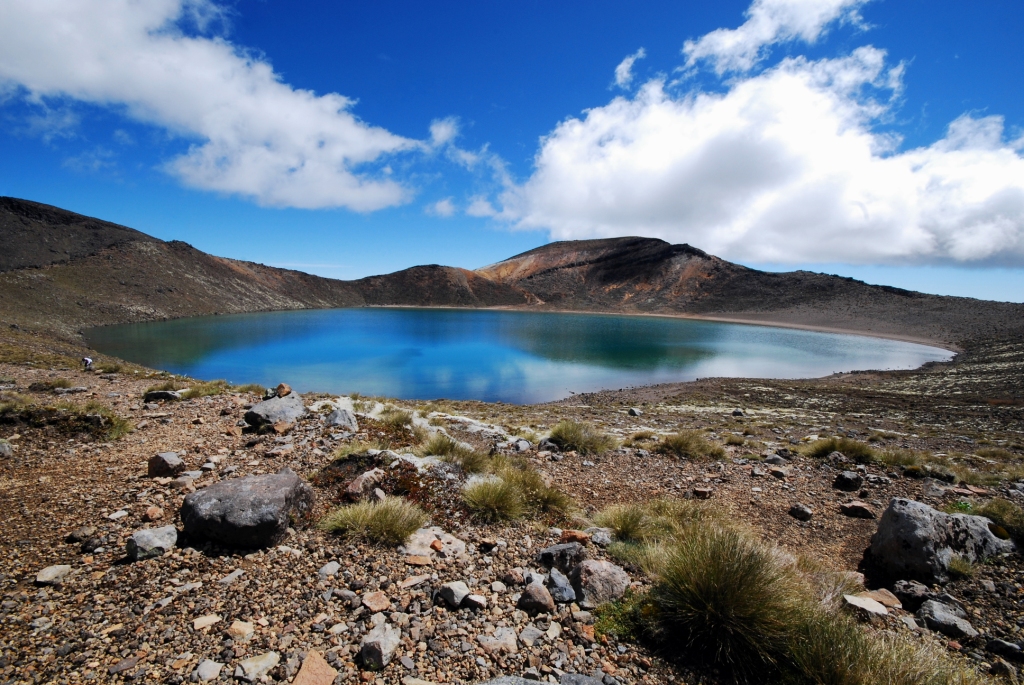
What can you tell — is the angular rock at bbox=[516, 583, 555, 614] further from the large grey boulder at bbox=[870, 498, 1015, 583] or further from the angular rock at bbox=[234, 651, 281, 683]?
the large grey boulder at bbox=[870, 498, 1015, 583]

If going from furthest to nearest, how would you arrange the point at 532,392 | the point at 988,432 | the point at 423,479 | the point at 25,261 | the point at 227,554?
1. the point at 25,261
2. the point at 532,392
3. the point at 988,432
4. the point at 423,479
5. the point at 227,554

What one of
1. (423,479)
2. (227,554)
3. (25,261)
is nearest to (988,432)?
(423,479)

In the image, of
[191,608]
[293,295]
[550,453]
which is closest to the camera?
[191,608]

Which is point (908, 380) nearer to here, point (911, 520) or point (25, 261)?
point (911, 520)

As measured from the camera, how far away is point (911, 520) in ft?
15.0

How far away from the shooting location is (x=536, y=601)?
10.9ft

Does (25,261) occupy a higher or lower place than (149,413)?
higher

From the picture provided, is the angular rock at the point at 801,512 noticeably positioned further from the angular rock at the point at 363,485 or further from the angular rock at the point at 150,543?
the angular rock at the point at 150,543

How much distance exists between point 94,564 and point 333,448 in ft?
10.7

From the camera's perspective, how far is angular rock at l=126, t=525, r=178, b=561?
352 centimetres

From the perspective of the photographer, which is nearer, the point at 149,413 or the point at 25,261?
the point at 149,413

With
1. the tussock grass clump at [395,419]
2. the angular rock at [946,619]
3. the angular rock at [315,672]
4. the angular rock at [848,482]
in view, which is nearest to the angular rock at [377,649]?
the angular rock at [315,672]

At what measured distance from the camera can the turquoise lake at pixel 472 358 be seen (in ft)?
82.3

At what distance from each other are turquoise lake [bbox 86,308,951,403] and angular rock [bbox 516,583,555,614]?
1859 cm
